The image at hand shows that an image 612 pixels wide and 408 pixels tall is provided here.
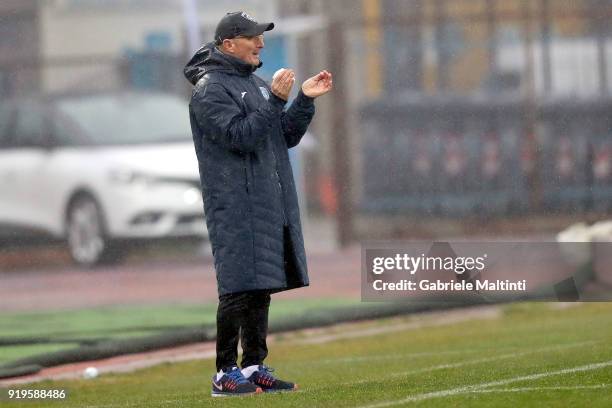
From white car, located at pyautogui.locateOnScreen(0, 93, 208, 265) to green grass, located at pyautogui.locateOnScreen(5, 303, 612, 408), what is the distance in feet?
19.1

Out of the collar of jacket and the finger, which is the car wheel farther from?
the finger

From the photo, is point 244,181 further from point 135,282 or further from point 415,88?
point 415,88

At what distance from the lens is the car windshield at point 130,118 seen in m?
18.9

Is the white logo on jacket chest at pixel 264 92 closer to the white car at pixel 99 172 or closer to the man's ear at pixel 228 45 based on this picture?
the man's ear at pixel 228 45

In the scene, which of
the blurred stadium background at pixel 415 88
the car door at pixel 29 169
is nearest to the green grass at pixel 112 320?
the car door at pixel 29 169

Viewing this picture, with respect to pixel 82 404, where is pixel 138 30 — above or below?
above

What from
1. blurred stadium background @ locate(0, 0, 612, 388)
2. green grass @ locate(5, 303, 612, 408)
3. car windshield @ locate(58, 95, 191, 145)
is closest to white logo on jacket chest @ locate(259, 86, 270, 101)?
green grass @ locate(5, 303, 612, 408)

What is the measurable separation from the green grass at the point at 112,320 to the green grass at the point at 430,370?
3.27 ft

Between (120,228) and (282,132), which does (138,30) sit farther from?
(282,132)

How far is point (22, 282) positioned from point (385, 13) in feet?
16.7

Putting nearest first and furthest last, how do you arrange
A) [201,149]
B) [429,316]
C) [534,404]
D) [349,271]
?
[534,404]
[201,149]
[429,316]
[349,271]

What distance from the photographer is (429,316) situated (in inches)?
525

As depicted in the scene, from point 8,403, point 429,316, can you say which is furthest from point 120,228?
point 8,403

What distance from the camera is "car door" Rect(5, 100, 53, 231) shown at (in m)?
19.2
